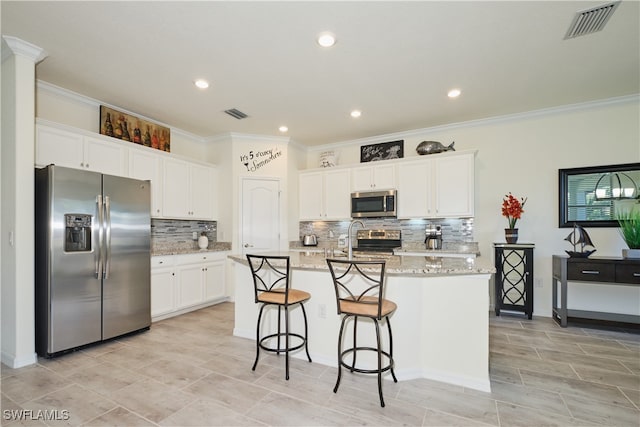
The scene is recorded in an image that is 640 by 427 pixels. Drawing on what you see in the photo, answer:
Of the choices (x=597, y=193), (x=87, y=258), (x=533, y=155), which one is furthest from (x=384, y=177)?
(x=87, y=258)

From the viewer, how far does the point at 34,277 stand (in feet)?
9.00

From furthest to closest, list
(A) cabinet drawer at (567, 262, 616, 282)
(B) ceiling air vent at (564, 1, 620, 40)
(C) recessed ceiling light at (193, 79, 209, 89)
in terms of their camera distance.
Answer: (A) cabinet drawer at (567, 262, 616, 282)
(C) recessed ceiling light at (193, 79, 209, 89)
(B) ceiling air vent at (564, 1, 620, 40)

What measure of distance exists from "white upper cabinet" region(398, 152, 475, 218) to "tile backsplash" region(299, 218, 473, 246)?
262 millimetres

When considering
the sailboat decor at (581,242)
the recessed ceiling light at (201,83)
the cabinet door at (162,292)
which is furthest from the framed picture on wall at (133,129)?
the sailboat decor at (581,242)

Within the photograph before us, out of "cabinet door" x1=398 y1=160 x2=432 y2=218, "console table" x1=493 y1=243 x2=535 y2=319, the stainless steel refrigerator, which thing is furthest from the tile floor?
"cabinet door" x1=398 y1=160 x2=432 y2=218

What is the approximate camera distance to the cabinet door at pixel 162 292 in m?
3.82

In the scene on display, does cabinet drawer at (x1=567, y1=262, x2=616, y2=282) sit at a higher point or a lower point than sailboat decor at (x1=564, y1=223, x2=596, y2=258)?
lower

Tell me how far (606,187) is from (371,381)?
3.88 meters

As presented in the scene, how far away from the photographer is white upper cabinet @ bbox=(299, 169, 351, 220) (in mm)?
5176

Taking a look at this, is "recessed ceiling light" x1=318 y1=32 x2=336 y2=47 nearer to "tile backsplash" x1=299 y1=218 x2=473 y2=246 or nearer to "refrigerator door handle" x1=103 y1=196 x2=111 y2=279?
"refrigerator door handle" x1=103 y1=196 x2=111 y2=279

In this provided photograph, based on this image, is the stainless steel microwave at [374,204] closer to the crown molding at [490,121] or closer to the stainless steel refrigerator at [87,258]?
the crown molding at [490,121]

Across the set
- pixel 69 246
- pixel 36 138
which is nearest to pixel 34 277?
pixel 69 246

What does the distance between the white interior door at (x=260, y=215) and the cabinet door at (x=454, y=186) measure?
8.63ft

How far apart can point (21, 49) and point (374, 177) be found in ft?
14.0
